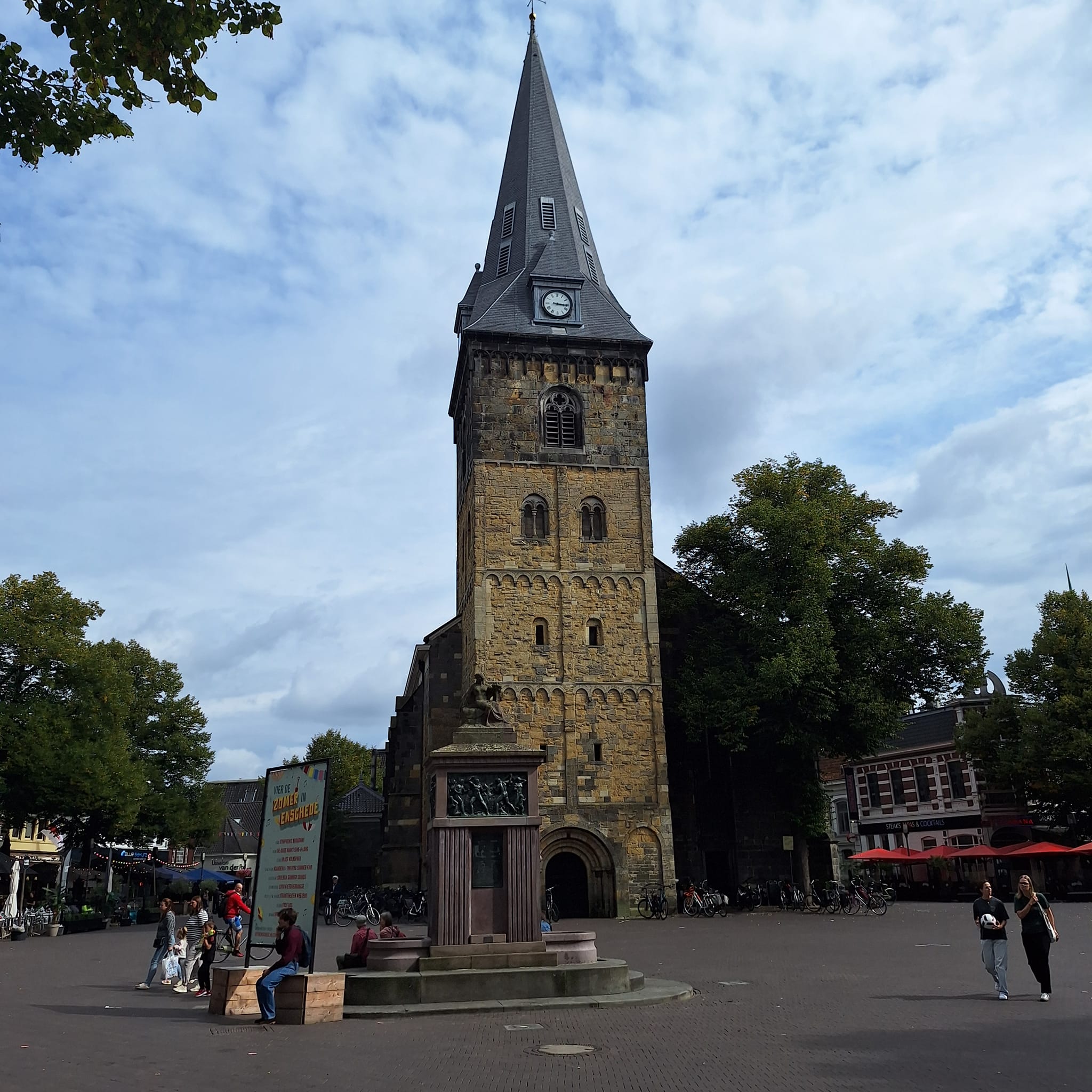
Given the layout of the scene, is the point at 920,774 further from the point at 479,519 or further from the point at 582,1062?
the point at 582,1062

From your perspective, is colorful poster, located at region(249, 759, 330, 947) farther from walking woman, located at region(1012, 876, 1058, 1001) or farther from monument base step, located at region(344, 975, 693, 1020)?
walking woman, located at region(1012, 876, 1058, 1001)

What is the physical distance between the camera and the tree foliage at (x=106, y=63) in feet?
22.0

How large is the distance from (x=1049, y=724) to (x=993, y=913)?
85.8 ft

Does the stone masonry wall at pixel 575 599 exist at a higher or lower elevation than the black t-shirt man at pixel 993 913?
higher

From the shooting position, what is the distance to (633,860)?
109 ft

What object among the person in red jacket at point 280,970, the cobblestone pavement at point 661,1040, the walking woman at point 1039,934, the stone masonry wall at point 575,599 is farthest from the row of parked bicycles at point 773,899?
the person in red jacket at point 280,970

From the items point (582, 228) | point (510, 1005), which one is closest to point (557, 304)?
point (582, 228)

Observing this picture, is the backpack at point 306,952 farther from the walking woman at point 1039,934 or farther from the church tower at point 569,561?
the church tower at point 569,561

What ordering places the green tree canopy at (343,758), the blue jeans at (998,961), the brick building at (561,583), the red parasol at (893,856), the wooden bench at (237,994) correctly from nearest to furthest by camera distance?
1. the wooden bench at (237,994)
2. the blue jeans at (998,961)
3. the brick building at (561,583)
4. the red parasol at (893,856)
5. the green tree canopy at (343,758)

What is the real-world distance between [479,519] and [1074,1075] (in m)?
29.4

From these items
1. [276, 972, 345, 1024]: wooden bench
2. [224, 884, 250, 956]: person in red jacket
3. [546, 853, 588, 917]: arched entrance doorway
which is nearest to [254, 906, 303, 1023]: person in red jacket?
[276, 972, 345, 1024]: wooden bench

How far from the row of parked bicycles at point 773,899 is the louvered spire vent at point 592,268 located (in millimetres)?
24068

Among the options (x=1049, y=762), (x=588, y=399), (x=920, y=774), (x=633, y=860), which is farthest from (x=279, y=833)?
(x=920, y=774)

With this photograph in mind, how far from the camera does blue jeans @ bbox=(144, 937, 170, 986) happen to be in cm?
1622
